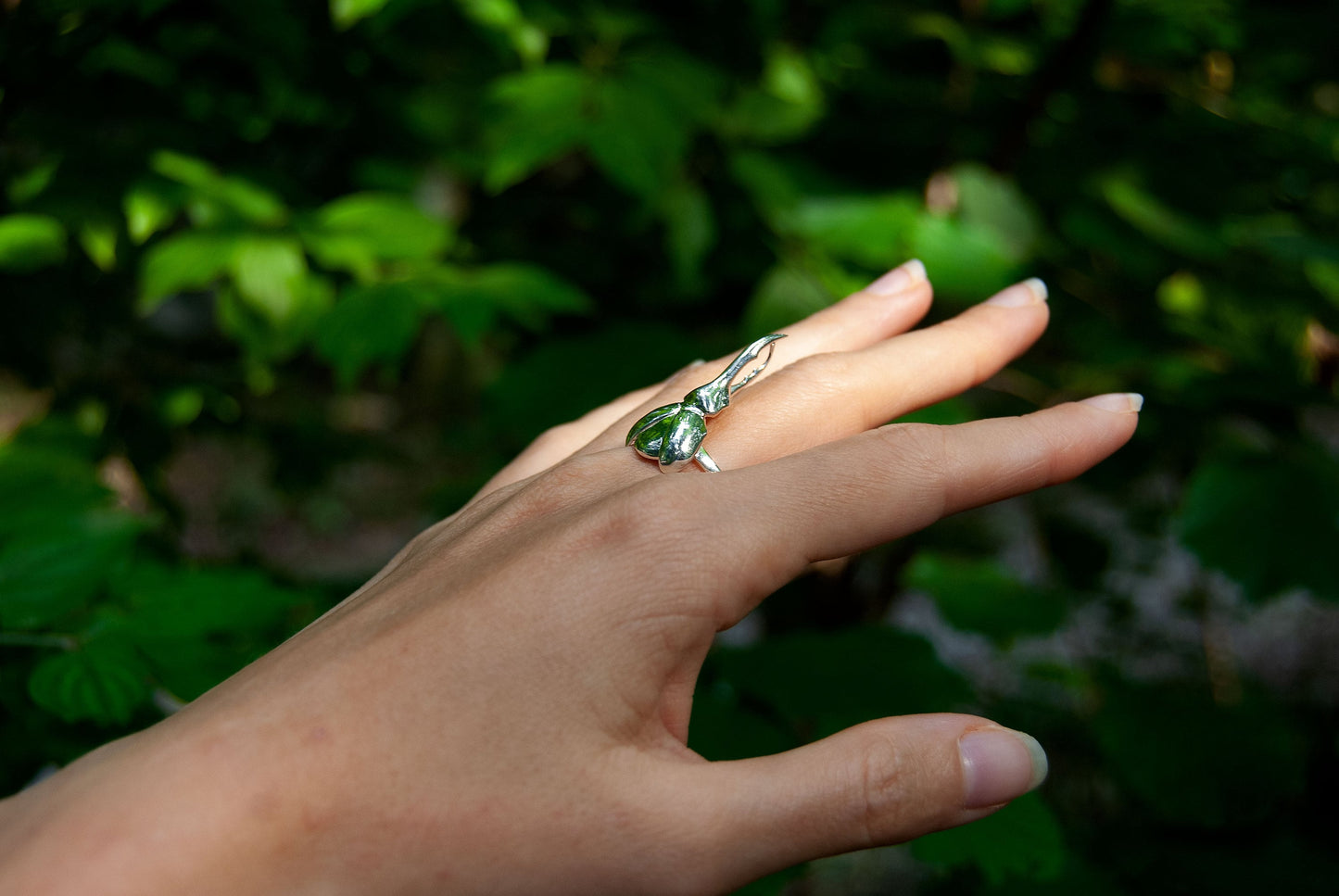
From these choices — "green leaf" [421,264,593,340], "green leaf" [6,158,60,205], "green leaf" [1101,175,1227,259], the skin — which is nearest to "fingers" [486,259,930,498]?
"green leaf" [421,264,593,340]

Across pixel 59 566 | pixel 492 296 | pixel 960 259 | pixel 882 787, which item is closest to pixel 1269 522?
pixel 960 259

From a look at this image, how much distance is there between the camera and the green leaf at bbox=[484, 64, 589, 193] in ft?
4.99

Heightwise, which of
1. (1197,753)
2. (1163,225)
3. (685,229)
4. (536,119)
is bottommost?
(1197,753)

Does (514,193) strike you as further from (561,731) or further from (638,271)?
(561,731)

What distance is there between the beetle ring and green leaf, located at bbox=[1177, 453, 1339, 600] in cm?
99

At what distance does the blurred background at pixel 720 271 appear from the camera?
1382 mm

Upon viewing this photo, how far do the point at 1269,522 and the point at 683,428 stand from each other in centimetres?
121

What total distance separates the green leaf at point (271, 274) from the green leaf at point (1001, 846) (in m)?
1.47

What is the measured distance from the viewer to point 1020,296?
4.68 ft

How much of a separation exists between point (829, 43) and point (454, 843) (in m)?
2.07

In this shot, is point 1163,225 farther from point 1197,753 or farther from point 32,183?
point 32,183

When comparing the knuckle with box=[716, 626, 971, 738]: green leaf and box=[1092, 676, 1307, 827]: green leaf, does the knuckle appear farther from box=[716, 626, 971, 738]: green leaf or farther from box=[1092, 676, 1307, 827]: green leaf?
box=[1092, 676, 1307, 827]: green leaf

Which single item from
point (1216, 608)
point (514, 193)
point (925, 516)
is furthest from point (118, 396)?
point (1216, 608)

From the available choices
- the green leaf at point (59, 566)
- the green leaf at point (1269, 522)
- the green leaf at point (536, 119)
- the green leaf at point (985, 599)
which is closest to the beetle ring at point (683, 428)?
the green leaf at point (536, 119)
